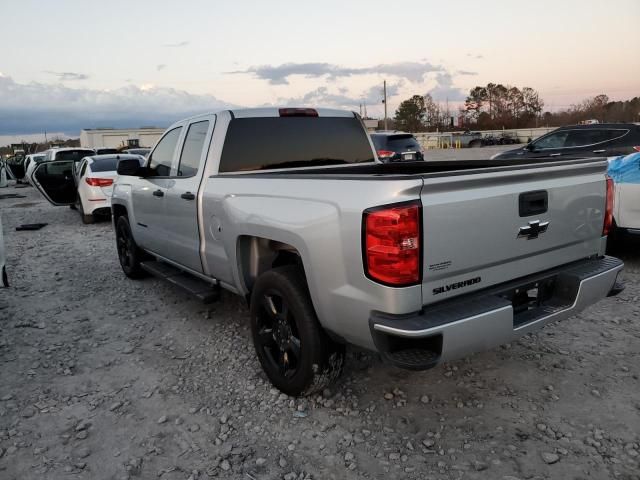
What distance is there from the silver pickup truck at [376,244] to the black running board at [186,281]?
0.03 metres

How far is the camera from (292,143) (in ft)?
14.7

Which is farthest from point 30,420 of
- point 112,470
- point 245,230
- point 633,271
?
point 633,271

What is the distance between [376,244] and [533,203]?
3.43ft

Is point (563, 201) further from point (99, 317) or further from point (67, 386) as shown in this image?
point (99, 317)

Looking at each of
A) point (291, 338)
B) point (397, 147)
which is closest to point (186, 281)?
point (291, 338)

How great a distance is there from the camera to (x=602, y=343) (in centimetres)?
406

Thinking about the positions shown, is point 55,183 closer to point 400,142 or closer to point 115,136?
point 400,142

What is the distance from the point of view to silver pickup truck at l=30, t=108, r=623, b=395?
2553mm

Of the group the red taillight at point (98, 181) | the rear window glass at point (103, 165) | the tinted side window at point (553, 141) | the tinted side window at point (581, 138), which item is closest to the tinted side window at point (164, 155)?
the red taillight at point (98, 181)

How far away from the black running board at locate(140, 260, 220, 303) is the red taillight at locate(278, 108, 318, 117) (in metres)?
1.60

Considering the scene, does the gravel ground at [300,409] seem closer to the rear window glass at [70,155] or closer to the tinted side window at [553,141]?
the tinted side window at [553,141]

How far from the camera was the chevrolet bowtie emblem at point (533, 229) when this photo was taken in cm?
292

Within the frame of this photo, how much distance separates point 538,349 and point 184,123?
3690 millimetres

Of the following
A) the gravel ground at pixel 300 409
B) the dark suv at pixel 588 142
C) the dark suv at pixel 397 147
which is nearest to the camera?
the gravel ground at pixel 300 409
